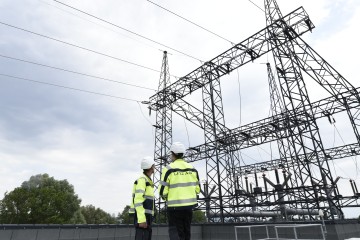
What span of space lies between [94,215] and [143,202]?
57.2 meters

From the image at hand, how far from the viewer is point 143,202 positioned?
3.61 meters

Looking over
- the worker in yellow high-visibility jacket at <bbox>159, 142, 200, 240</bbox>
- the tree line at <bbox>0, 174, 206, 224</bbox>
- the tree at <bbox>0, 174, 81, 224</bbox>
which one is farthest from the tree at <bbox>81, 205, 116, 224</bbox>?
the worker in yellow high-visibility jacket at <bbox>159, 142, 200, 240</bbox>

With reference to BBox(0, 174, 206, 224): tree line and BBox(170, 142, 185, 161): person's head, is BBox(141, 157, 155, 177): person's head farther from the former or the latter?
BBox(0, 174, 206, 224): tree line

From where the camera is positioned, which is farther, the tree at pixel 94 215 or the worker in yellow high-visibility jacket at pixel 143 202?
the tree at pixel 94 215

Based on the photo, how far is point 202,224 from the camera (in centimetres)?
1285

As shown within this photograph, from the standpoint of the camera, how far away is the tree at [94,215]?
5084cm

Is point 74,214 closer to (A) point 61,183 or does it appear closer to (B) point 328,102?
(A) point 61,183

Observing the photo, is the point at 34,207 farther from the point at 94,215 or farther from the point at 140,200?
the point at 140,200

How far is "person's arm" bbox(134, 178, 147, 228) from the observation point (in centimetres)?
346

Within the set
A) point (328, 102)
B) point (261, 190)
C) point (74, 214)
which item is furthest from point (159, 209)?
point (74, 214)

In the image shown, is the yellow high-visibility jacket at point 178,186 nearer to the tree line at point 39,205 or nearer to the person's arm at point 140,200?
the person's arm at point 140,200

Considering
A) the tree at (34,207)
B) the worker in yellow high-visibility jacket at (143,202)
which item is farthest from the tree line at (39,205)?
the worker in yellow high-visibility jacket at (143,202)

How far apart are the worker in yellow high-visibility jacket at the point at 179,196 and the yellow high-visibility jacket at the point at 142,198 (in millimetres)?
363

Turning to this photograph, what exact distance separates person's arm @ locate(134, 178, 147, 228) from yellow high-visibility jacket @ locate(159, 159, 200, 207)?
0.35 m
